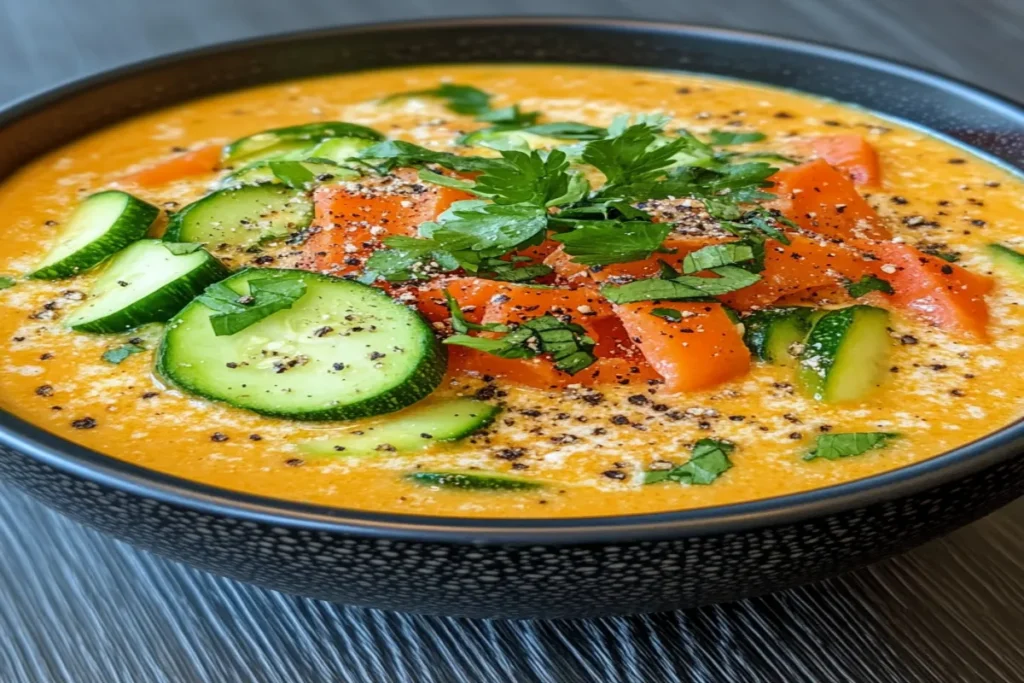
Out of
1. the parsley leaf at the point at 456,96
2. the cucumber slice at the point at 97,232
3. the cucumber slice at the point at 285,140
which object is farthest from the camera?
the parsley leaf at the point at 456,96

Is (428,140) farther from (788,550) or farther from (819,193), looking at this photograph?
(788,550)

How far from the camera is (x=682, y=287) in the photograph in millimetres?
1948

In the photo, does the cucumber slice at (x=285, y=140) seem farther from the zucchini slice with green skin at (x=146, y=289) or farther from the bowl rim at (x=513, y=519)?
the bowl rim at (x=513, y=519)

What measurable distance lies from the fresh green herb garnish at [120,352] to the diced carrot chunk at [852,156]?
1503mm

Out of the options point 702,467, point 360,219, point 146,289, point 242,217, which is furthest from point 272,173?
point 702,467

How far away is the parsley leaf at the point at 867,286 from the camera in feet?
6.91

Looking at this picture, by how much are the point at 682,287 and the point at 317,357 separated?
0.59 meters

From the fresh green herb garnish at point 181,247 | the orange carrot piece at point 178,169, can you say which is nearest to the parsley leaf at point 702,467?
the fresh green herb garnish at point 181,247

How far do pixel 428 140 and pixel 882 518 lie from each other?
1688mm

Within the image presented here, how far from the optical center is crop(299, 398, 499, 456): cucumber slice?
176 centimetres

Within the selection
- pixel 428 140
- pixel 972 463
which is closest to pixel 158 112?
pixel 428 140

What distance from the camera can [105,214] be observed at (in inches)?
94.6

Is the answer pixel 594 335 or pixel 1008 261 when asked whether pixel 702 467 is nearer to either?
pixel 594 335

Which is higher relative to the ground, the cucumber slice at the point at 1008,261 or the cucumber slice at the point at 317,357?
the cucumber slice at the point at 317,357
